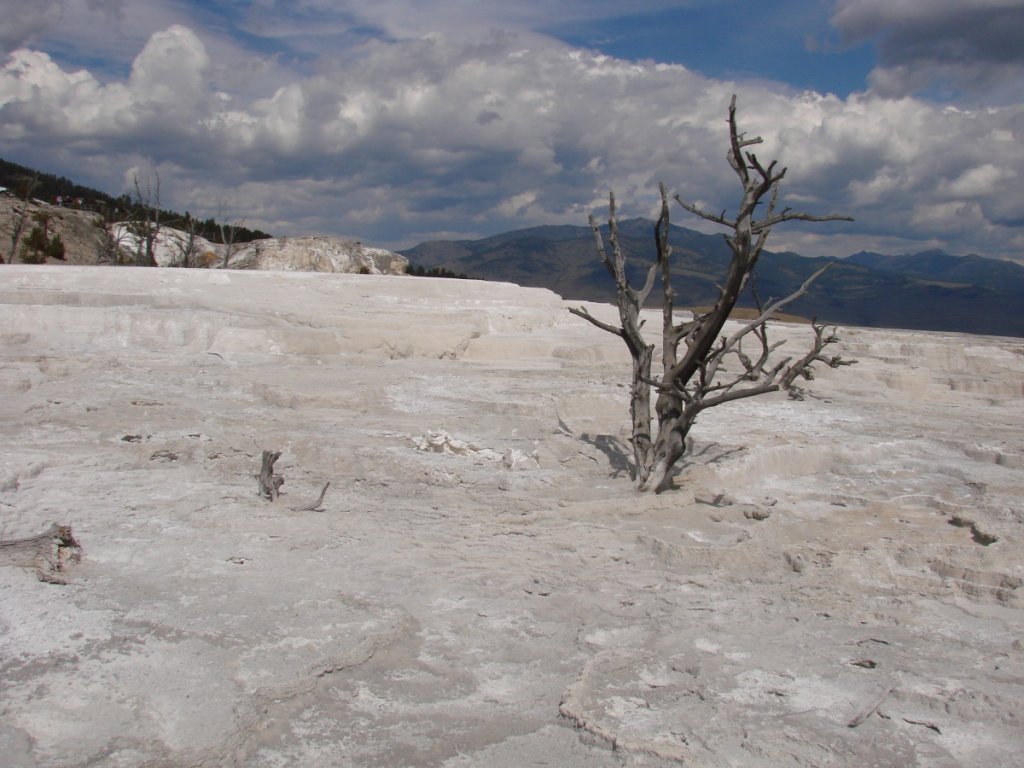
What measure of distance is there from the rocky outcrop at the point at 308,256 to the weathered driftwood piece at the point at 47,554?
76.8ft

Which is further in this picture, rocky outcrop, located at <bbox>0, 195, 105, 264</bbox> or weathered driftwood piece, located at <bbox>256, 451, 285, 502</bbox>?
rocky outcrop, located at <bbox>0, 195, 105, 264</bbox>

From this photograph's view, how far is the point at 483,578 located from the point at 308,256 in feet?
81.7

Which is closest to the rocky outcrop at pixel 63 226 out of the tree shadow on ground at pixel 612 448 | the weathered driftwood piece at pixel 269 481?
the tree shadow on ground at pixel 612 448

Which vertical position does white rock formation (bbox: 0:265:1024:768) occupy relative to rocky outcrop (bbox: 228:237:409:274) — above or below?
below

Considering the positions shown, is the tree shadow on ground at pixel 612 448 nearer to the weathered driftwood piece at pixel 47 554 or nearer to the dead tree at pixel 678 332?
the dead tree at pixel 678 332

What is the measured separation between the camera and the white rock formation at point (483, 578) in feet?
10.7

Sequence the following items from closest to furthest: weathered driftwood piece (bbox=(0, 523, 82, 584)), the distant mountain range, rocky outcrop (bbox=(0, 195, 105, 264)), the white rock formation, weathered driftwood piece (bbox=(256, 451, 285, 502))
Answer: the white rock formation → weathered driftwood piece (bbox=(0, 523, 82, 584)) → weathered driftwood piece (bbox=(256, 451, 285, 502)) → rocky outcrop (bbox=(0, 195, 105, 264)) → the distant mountain range

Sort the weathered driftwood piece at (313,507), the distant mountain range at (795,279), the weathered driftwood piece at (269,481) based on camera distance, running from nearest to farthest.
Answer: the weathered driftwood piece at (313,507)
the weathered driftwood piece at (269,481)
the distant mountain range at (795,279)

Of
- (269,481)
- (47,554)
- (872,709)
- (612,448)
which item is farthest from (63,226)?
(872,709)

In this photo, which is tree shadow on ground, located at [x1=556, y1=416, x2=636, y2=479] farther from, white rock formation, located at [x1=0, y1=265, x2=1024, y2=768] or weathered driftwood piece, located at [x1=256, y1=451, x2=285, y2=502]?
weathered driftwood piece, located at [x1=256, y1=451, x2=285, y2=502]

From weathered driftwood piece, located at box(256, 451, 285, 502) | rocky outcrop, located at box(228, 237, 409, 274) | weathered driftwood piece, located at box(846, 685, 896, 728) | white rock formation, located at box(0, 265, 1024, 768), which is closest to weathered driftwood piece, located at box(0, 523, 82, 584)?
white rock formation, located at box(0, 265, 1024, 768)

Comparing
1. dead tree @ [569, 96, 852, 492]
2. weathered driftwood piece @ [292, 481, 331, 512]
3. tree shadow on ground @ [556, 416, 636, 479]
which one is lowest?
weathered driftwood piece @ [292, 481, 331, 512]

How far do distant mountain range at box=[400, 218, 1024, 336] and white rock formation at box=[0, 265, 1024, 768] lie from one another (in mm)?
44726

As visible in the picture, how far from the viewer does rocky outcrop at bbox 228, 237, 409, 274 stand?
1093 inches
